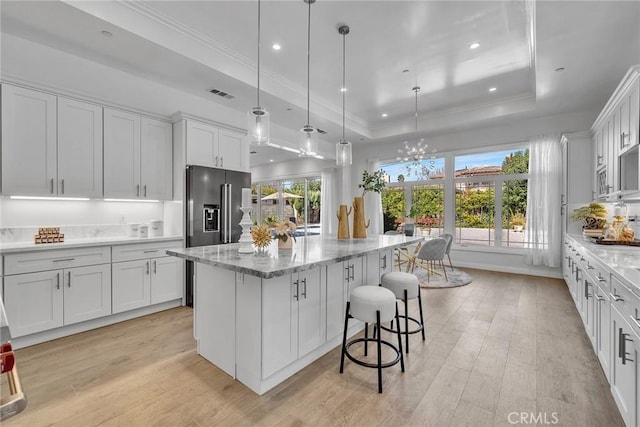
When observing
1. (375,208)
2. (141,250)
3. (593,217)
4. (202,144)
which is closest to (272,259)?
(141,250)

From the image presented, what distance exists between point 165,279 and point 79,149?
1.72 metres

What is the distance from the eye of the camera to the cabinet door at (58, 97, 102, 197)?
120 inches

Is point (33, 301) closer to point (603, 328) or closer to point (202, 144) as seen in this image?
point (202, 144)

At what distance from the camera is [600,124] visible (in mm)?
3820

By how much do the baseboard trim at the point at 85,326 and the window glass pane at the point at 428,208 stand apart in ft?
17.7

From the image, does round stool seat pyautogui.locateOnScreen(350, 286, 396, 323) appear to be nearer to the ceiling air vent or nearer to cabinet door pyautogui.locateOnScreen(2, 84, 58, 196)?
cabinet door pyautogui.locateOnScreen(2, 84, 58, 196)

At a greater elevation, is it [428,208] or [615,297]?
[428,208]

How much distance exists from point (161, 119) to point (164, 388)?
318cm

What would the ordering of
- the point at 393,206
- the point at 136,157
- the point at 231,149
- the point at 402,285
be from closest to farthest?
the point at 402,285
the point at 136,157
the point at 231,149
the point at 393,206

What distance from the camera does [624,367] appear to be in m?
1.62

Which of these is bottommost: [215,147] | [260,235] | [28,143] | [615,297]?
[615,297]

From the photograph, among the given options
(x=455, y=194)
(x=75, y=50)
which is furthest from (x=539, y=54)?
(x=75, y=50)

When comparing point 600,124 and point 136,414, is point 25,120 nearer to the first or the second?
point 136,414

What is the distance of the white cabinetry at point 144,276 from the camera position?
10.6 ft
